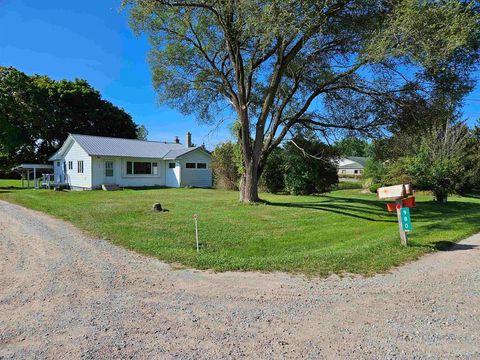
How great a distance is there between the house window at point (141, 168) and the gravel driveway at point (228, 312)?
20.4 m

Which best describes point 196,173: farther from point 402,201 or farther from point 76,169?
point 402,201

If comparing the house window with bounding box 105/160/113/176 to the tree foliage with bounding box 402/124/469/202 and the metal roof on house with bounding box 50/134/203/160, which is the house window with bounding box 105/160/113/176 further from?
the tree foliage with bounding box 402/124/469/202

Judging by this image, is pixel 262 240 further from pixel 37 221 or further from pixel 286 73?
pixel 286 73

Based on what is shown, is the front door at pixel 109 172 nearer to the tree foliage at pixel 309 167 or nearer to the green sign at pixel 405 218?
the tree foliage at pixel 309 167

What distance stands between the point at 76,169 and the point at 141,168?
15.1 ft

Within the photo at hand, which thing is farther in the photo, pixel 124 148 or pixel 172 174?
pixel 172 174

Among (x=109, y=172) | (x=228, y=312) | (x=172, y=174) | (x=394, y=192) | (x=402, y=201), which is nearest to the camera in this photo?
(x=228, y=312)

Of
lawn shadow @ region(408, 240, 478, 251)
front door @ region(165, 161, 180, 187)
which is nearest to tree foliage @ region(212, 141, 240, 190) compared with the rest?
front door @ region(165, 161, 180, 187)

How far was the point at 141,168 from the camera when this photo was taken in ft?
87.0

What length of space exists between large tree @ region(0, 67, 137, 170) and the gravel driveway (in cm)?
3340

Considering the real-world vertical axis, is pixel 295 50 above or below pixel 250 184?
above

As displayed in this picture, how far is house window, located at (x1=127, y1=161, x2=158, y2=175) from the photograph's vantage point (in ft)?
84.4

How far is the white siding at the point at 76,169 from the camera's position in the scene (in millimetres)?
23438

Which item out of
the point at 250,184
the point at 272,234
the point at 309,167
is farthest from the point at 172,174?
the point at 272,234
